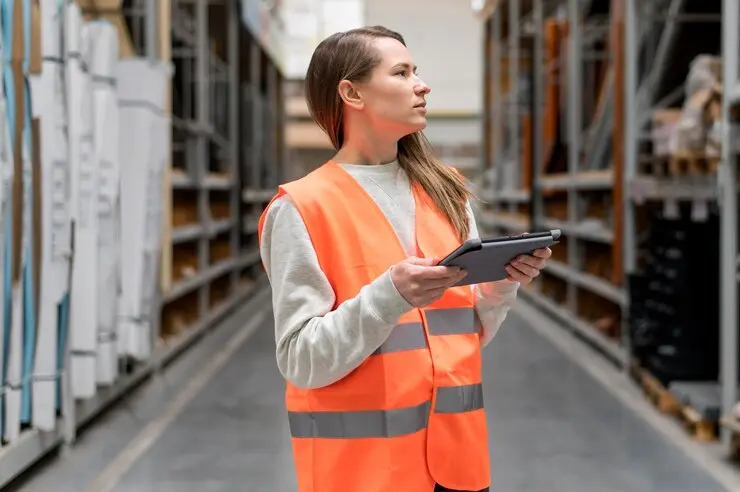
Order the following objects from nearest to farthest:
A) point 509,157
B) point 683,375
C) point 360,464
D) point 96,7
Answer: point 360,464 < point 683,375 < point 96,7 < point 509,157

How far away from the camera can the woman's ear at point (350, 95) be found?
1709 mm

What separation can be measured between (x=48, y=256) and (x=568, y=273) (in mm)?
5899

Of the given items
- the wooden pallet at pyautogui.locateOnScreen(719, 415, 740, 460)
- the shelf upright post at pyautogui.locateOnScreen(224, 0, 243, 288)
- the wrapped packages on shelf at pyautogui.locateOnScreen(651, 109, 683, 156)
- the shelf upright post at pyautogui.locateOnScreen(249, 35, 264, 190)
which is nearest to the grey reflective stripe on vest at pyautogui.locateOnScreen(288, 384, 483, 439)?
the wooden pallet at pyautogui.locateOnScreen(719, 415, 740, 460)

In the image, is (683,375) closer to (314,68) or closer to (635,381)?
(635,381)

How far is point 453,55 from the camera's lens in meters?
20.7

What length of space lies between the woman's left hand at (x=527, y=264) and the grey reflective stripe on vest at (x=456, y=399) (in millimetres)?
220

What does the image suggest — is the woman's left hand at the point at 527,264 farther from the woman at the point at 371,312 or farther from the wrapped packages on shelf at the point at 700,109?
the wrapped packages on shelf at the point at 700,109

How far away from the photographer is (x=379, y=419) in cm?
161

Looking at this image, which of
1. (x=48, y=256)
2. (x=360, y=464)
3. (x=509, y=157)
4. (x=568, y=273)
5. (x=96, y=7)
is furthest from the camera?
(x=509, y=157)

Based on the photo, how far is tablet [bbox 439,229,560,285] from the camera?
144cm

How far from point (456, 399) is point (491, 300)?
0.64 ft

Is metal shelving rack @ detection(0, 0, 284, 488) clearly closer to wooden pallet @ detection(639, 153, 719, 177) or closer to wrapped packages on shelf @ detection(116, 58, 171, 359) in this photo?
wrapped packages on shelf @ detection(116, 58, 171, 359)

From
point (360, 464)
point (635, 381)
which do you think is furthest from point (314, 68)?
point (635, 381)

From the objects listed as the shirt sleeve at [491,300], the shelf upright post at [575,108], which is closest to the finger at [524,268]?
the shirt sleeve at [491,300]
